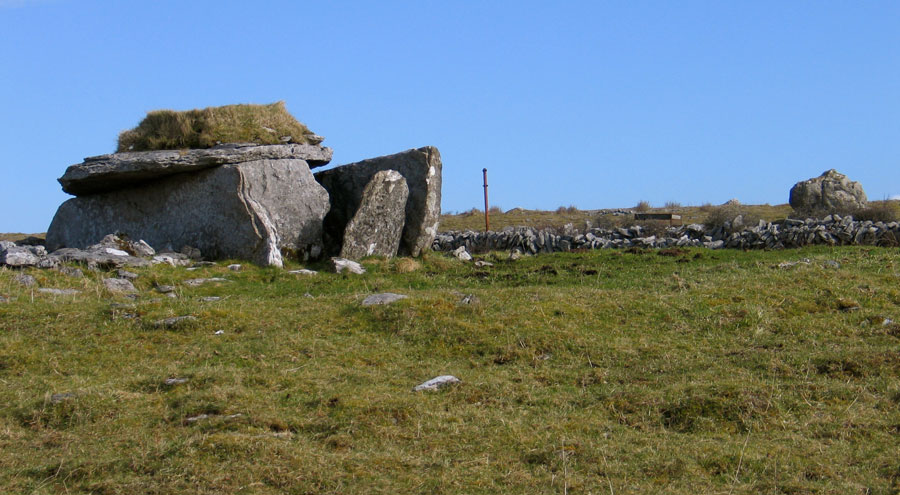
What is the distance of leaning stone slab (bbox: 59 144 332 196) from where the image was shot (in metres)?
20.0

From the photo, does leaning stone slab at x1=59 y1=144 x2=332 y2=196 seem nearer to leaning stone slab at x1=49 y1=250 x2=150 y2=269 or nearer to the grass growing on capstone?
the grass growing on capstone

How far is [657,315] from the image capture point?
1295 cm

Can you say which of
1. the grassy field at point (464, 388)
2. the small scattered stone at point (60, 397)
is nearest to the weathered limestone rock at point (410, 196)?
the grassy field at point (464, 388)

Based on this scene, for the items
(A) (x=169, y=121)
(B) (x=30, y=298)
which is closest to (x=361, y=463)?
(B) (x=30, y=298)

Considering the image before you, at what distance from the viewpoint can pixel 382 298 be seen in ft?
45.5

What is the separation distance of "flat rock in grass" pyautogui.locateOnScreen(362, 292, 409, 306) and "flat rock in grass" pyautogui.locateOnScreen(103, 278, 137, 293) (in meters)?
4.69

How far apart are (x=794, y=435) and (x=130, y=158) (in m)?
16.8

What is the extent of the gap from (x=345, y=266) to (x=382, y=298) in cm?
471

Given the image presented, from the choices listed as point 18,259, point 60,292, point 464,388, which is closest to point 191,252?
point 18,259

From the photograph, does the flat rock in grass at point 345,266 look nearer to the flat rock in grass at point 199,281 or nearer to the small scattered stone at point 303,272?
the small scattered stone at point 303,272

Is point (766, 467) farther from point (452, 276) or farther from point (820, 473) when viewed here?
point (452, 276)

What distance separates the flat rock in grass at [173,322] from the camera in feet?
40.4

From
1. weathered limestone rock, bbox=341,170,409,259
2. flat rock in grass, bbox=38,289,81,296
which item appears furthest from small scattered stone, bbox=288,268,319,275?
flat rock in grass, bbox=38,289,81,296

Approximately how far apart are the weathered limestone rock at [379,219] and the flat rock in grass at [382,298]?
18.5ft
